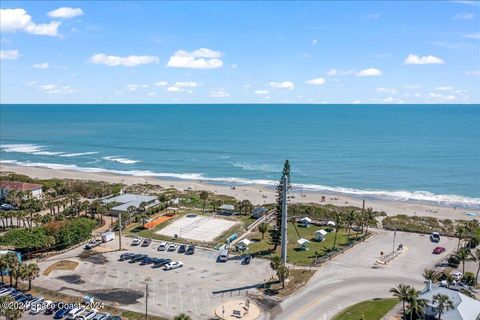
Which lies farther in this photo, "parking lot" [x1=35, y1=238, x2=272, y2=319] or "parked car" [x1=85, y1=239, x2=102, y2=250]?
"parked car" [x1=85, y1=239, x2=102, y2=250]

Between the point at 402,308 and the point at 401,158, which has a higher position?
the point at 401,158

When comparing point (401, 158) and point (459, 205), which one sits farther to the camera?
point (401, 158)

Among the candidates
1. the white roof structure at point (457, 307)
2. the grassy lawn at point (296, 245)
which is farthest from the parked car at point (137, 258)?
the white roof structure at point (457, 307)

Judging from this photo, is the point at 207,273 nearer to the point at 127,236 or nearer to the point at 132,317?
the point at 132,317

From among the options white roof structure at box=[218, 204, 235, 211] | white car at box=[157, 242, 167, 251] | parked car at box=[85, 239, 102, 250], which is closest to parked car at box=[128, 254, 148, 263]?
white car at box=[157, 242, 167, 251]

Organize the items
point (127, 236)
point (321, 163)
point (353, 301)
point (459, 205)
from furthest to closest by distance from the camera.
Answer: point (321, 163), point (459, 205), point (127, 236), point (353, 301)

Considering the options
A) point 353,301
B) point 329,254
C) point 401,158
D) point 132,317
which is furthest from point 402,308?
point 401,158

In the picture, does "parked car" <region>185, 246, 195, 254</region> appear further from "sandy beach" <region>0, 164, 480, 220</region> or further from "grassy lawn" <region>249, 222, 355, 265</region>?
"sandy beach" <region>0, 164, 480, 220</region>
